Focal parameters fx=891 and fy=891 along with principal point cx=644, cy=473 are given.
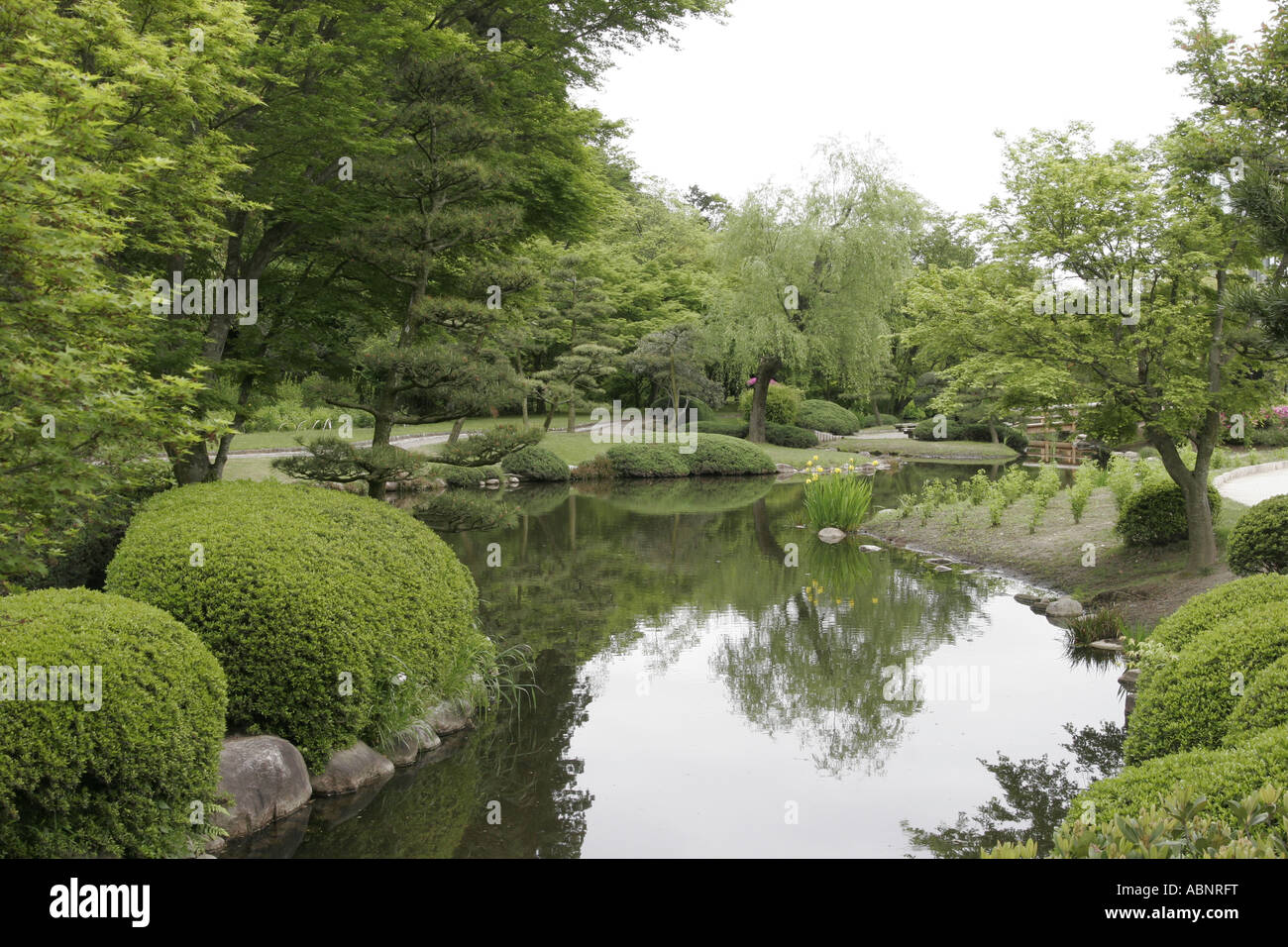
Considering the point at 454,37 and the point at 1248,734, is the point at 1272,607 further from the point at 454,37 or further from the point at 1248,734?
the point at 454,37

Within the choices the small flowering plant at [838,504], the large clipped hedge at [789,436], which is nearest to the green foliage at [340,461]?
the small flowering plant at [838,504]

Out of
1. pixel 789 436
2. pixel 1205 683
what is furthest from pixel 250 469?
pixel 789 436

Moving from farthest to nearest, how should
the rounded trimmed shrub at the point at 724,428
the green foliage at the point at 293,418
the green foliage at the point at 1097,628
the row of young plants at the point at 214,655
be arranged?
1. the rounded trimmed shrub at the point at 724,428
2. the green foliage at the point at 293,418
3. the green foliage at the point at 1097,628
4. the row of young plants at the point at 214,655

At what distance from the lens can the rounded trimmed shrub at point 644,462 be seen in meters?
27.7

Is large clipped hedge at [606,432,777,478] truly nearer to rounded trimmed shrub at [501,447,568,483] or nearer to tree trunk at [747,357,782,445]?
rounded trimmed shrub at [501,447,568,483]

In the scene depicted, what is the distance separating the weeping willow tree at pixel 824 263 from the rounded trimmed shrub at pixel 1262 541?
2083 cm

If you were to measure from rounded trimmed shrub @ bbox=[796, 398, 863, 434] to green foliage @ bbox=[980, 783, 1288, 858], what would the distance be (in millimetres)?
34224

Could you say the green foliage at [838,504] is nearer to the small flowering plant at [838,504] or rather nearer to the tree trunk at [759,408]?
the small flowering plant at [838,504]

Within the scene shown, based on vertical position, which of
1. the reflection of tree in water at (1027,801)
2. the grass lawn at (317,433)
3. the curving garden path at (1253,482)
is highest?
the grass lawn at (317,433)

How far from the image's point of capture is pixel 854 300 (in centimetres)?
2981

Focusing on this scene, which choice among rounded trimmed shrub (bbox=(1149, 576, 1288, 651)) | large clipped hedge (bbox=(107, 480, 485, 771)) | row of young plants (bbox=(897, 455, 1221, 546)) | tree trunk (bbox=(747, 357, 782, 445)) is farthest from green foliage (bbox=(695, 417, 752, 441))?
rounded trimmed shrub (bbox=(1149, 576, 1288, 651))

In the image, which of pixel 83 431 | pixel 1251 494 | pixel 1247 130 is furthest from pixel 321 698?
pixel 1251 494

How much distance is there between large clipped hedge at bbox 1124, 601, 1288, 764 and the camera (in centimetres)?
427

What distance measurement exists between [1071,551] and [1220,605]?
7.91m
